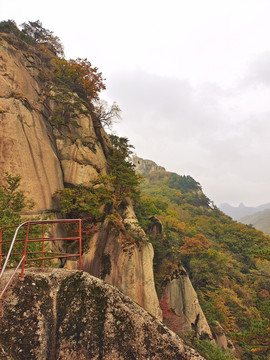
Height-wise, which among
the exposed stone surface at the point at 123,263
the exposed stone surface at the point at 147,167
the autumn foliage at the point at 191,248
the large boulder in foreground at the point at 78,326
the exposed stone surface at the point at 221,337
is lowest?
the exposed stone surface at the point at 221,337

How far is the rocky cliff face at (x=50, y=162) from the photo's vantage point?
1233 cm

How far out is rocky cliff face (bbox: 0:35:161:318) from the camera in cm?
1233

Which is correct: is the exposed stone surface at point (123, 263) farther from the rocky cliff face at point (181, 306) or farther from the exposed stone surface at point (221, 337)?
the exposed stone surface at point (221, 337)

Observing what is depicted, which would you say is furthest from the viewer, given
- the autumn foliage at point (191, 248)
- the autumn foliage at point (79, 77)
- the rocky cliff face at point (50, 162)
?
the autumn foliage at point (191, 248)

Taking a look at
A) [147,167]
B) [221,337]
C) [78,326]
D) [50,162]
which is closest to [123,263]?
[50,162]

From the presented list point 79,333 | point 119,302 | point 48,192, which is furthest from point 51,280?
point 48,192

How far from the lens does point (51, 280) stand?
12.6ft

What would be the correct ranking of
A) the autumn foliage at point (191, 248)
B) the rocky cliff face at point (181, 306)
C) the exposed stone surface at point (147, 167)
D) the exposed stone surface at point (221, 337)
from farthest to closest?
the exposed stone surface at point (147, 167) → the autumn foliage at point (191, 248) → the exposed stone surface at point (221, 337) → the rocky cliff face at point (181, 306)

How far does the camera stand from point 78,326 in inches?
127

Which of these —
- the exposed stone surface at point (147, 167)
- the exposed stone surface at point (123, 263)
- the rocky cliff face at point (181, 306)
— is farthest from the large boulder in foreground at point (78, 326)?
the exposed stone surface at point (147, 167)

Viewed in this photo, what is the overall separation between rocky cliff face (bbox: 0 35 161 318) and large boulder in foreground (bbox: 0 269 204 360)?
9218mm

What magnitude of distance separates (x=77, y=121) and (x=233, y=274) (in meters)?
30.7

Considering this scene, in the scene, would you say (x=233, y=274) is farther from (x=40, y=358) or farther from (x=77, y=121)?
(x=40, y=358)

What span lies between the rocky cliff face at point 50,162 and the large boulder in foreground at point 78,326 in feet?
30.2
